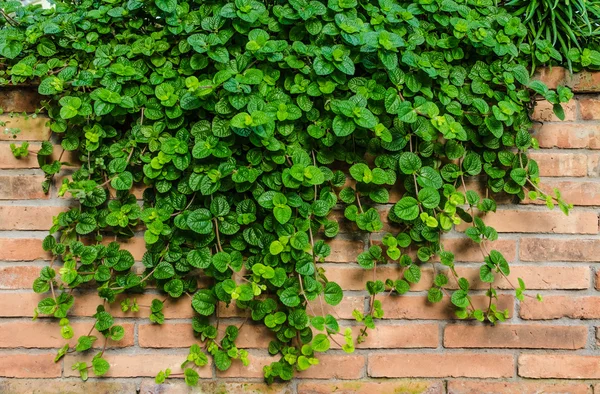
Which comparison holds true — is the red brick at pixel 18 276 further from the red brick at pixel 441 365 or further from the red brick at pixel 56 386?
the red brick at pixel 441 365

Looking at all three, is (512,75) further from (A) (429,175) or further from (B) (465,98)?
(A) (429,175)

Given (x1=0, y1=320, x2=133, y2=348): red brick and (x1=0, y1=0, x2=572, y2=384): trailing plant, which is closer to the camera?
(x1=0, y1=0, x2=572, y2=384): trailing plant

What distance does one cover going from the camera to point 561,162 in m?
1.53

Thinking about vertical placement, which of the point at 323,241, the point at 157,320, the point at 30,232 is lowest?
the point at 157,320

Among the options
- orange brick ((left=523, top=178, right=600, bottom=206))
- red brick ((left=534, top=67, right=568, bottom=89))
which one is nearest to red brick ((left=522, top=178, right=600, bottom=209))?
orange brick ((left=523, top=178, right=600, bottom=206))

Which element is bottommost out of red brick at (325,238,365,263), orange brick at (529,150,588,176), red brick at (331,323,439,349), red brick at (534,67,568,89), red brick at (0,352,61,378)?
red brick at (0,352,61,378)

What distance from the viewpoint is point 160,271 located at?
1.42 meters

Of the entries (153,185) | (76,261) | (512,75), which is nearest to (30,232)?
(76,261)

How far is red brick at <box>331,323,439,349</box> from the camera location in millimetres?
1554

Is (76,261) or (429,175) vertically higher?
(429,175)

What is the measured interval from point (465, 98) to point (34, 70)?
117 cm

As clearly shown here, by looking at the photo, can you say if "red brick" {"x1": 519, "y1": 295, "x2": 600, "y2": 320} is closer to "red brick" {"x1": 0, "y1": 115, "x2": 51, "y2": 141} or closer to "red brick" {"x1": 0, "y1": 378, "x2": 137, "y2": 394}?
"red brick" {"x1": 0, "y1": 378, "x2": 137, "y2": 394}

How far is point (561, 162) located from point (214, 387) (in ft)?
3.98

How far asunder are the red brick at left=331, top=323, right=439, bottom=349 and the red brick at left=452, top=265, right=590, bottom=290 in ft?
0.56
